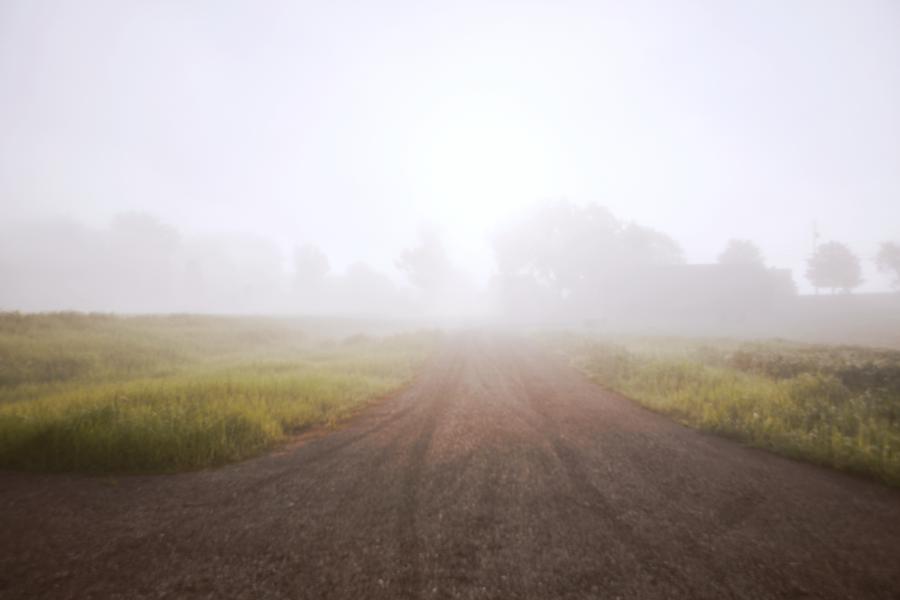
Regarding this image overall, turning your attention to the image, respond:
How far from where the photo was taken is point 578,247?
57031mm

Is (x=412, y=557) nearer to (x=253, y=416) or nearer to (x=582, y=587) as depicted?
(x=582, y=587)

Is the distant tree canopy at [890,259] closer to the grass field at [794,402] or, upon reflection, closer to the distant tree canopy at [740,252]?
the distant tree canopy at [740,252]

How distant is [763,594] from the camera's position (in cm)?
301

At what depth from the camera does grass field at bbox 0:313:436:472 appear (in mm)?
5605

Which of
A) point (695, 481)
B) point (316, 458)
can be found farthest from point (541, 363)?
point (316, 458)

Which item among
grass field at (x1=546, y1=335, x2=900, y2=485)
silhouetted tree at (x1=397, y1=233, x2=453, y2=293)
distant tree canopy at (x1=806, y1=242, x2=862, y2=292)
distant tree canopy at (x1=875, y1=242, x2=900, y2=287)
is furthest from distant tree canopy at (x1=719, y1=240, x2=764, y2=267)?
grass field at (x1=546, y1=335, x2=900, y2=485)

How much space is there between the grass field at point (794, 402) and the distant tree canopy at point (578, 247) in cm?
4673

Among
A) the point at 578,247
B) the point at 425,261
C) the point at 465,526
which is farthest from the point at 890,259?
the point at 465,526

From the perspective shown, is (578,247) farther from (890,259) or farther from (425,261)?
(890,259)

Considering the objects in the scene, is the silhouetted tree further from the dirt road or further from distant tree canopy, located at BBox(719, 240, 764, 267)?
the dirt road

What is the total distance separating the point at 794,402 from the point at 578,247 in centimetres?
5225

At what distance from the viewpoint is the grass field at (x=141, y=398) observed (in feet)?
18.4

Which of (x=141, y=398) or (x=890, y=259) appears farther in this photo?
(x=890, y=259)

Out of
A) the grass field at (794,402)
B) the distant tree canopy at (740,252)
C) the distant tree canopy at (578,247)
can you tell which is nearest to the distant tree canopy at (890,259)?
the distant tree canopy at (740,252)
